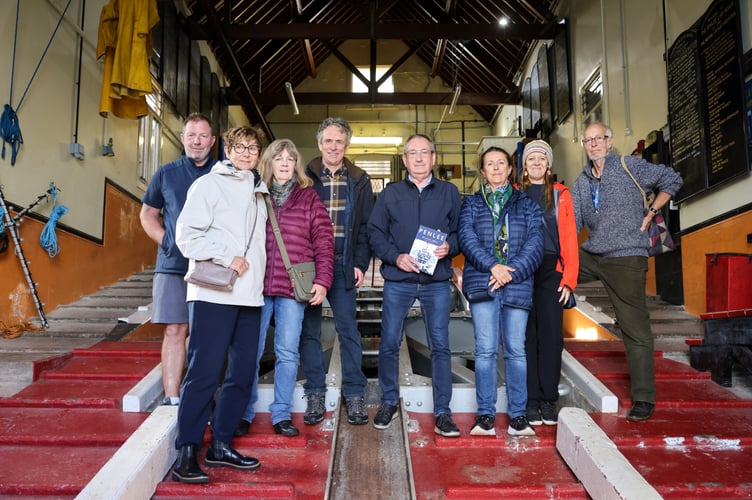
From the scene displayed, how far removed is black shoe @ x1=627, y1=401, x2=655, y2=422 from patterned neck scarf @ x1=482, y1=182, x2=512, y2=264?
87 cm

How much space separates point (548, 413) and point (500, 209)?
3.06 feet

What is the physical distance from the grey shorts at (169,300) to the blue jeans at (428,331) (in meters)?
0.89

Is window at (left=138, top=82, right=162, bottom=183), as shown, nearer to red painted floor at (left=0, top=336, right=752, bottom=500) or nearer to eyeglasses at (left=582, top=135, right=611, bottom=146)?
A: red painted floor at (left=0, top=336, right=752, bottom=500)

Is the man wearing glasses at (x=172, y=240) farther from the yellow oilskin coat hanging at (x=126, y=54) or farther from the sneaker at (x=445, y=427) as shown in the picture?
the yellow oilskin coat hanging at (x=126, y=54)

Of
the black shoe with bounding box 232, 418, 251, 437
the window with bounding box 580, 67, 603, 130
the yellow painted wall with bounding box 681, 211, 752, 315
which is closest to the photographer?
the black shoe with bounding box 232, 418, 251, 437

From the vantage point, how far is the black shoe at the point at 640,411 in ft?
7.76

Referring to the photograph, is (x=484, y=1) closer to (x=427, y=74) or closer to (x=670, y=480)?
(x=427, y=74)

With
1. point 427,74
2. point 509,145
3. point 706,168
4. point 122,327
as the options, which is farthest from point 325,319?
point 427,74

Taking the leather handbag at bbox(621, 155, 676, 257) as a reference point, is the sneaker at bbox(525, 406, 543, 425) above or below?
below

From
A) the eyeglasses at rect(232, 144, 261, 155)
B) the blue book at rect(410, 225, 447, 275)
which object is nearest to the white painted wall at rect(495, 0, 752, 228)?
the blue book at rect(410, 225, 447, 275)

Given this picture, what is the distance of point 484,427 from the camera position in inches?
90.1

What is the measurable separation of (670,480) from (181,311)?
1.96 metres

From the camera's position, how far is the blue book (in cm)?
237

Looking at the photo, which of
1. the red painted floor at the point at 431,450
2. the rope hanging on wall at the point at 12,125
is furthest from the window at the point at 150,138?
the red painted floor at the point at 431,450
